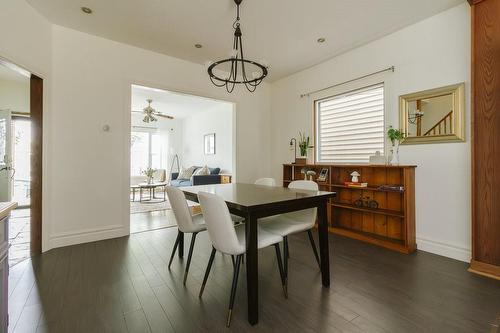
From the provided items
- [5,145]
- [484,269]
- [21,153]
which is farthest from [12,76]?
[484,269]

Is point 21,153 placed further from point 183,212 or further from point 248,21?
point 248,21

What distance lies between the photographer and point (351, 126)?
3.73 meters

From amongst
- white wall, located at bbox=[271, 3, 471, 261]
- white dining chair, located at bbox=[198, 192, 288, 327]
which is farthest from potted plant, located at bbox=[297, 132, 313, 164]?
white dining chair, located at bbox=[198, 192, 288, 327]

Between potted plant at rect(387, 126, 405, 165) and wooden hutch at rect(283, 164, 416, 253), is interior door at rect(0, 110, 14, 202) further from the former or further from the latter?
potted plant at rect(387, 126, 405, 165)

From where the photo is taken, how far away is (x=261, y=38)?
331 cm

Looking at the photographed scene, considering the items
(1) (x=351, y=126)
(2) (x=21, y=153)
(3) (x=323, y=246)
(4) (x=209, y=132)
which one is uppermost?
(4) (x=209, y=132)

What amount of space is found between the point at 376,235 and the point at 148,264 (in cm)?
283

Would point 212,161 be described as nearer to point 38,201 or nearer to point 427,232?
point 38,201

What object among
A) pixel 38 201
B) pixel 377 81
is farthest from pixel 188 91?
pixel 377 81

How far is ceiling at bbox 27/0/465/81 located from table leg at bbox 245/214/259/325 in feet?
7.70

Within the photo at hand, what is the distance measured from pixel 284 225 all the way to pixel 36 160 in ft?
9.66

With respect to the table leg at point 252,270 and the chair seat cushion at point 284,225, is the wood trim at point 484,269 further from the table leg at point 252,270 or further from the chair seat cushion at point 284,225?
the table leg at point 252,270

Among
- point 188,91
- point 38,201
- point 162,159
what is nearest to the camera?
point 38,201

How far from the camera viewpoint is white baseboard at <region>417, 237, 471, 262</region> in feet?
8.42
